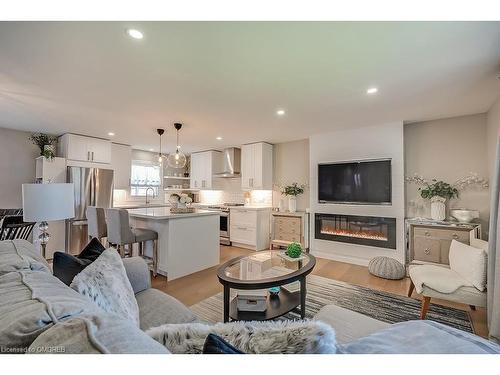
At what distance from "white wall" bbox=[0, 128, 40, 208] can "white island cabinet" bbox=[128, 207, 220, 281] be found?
2.69 meters

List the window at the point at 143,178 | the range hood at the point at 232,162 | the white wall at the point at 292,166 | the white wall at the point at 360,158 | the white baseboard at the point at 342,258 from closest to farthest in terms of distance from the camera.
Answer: the white wall at the point at 360,158
the white baseboard at the point at 342,258
the white wall at the point at 292,166
the range hood at the point at 232,162
the window at the point at 143,178

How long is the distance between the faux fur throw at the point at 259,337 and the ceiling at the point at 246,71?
5.59 feet

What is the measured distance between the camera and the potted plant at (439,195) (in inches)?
127

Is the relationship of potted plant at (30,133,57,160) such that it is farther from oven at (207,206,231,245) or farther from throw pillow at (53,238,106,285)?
throw pillow at (53,238,106,285)

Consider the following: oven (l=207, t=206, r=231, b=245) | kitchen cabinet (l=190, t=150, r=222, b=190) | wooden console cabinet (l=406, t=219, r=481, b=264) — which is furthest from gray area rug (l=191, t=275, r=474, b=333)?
kitchen cabinet (l=190, t=150, r=222, b=190)

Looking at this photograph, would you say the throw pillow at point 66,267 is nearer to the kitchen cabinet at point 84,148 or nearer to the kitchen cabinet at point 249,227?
the kitchen cabinet at point 249,227

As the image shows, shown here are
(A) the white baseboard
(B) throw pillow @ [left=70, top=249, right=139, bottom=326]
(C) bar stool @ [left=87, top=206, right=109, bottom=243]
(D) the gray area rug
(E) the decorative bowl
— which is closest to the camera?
(B) throw pillow @ [left=70, top=249, right=139, bottom=326]

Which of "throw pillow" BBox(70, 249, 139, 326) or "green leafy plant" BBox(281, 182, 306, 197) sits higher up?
"green leafy plant" BBox(281, 182, 306, 197)

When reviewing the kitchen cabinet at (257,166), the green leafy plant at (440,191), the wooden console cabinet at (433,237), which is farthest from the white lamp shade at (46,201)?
the green leafy plant at (440,191)

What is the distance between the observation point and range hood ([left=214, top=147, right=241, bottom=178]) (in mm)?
5730

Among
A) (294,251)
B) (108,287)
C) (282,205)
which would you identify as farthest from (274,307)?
(282,205)
